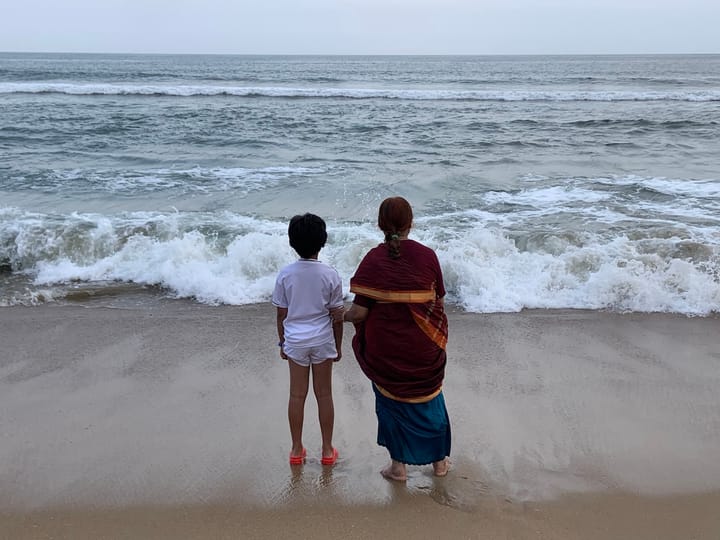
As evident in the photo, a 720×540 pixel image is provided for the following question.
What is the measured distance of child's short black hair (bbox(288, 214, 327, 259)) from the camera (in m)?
2.50

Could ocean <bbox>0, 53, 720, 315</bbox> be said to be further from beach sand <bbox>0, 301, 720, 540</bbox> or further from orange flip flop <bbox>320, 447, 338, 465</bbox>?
orange flip flop <bbox>320, 447, 338, 465</bbox>

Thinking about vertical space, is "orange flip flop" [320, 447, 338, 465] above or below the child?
below

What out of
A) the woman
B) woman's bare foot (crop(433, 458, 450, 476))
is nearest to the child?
the woman

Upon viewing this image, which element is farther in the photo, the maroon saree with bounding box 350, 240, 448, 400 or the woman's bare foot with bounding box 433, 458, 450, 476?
the woman's bare foot with bounding box 433, 458, 450, 476

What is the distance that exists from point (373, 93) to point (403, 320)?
27.0 meters

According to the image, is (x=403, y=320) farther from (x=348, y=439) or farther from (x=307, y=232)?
(x=348, y=439)

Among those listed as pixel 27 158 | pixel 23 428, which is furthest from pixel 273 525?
pixel 27 158

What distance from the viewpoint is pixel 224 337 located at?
4484 mm

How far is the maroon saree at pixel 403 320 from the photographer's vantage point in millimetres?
2432

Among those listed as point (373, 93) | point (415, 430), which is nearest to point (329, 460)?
point (415, 430)

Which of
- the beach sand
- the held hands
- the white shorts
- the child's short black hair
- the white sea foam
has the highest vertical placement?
the child's short black hair

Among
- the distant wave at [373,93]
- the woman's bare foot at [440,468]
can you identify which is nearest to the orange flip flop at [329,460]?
the woman's bare foot at [440,468]

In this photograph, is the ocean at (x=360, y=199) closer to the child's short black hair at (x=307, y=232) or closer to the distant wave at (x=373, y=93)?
the child's short black hair at (x=307, y=232)

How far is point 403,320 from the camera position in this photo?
248 cm
